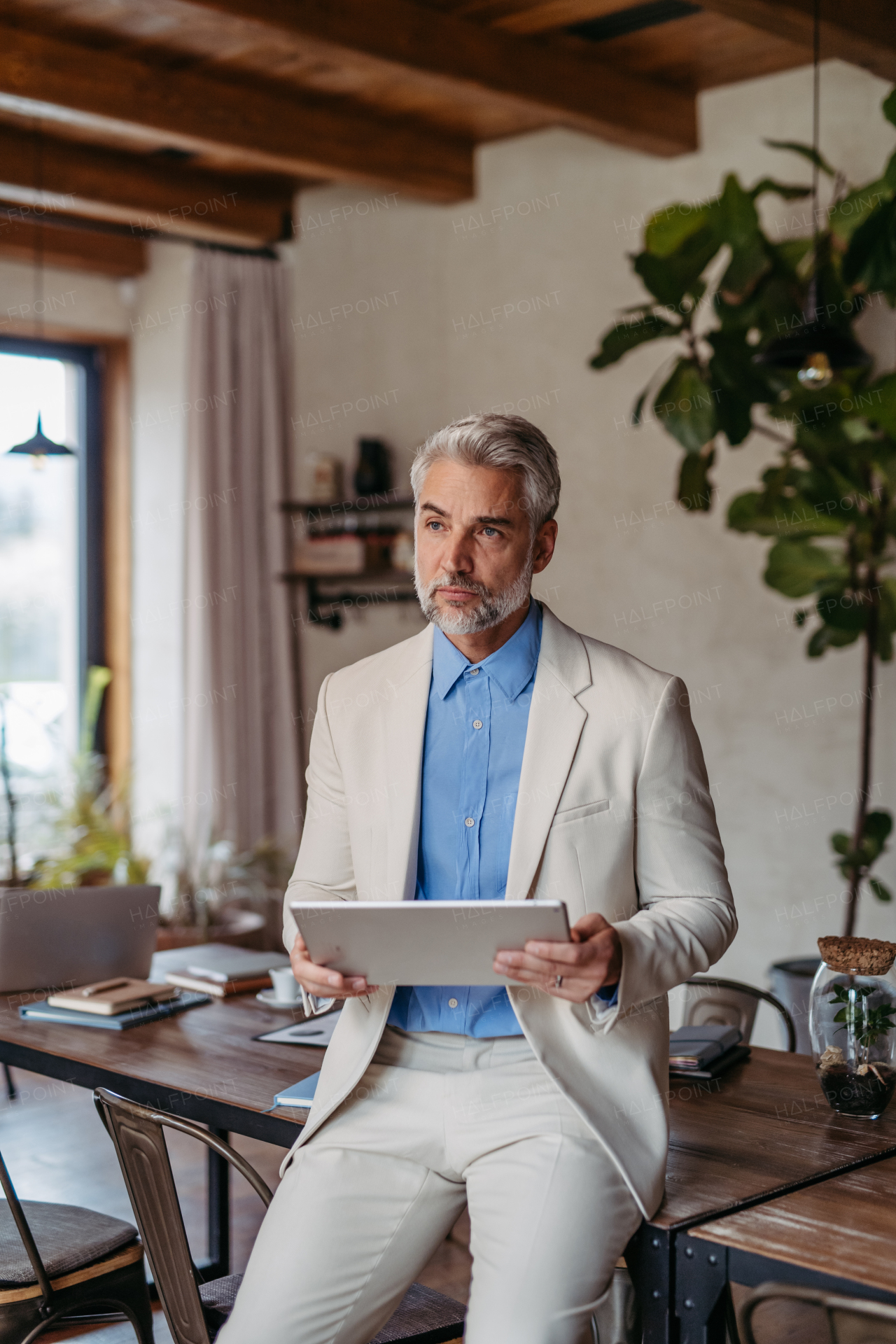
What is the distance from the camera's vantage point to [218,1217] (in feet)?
10.0

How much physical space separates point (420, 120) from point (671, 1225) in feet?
15.2

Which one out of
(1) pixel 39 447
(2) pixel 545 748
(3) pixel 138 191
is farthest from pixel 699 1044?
(3) pixel 138 191

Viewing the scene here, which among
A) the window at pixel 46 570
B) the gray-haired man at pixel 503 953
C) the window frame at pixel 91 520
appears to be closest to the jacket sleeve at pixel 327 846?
the gray-haired man at pixel 503 953

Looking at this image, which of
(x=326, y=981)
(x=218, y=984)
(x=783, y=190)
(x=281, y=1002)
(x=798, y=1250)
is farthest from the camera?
(x=783, y=190)

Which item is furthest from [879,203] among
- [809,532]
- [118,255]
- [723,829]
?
[118,255]

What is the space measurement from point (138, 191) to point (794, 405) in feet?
9.74

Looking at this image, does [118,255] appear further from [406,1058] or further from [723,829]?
[406,1058]

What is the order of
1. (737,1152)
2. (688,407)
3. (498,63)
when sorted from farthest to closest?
1. (498,63)
2. (688,407)
3. (737,1152)

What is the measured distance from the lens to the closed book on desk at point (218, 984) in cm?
293

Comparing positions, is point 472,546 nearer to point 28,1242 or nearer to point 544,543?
point 544,543

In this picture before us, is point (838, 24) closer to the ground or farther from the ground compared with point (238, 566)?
farther from the ground

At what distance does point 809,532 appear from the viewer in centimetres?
413

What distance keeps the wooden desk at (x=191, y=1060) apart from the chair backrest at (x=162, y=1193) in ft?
0.60

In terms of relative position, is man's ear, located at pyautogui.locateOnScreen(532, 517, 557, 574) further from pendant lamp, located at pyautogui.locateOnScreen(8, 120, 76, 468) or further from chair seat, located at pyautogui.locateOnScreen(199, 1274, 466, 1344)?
pendant lamp, located at pyautogui.locateOnScreen(8, 120, 76, 468)
